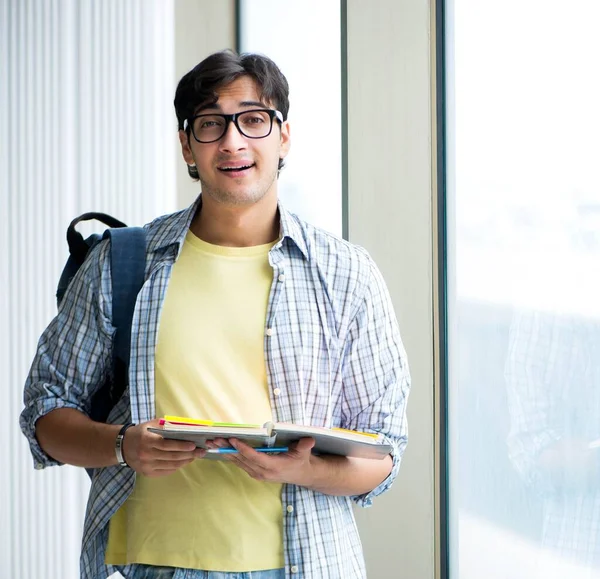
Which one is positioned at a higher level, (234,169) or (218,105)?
(218,105)

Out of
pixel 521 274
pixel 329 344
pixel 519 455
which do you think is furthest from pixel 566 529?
pixel 329 344

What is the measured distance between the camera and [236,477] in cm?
160

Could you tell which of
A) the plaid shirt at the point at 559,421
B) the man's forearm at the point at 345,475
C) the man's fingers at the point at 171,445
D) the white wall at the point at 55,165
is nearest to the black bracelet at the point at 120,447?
the man's fingers at the point at 171,445

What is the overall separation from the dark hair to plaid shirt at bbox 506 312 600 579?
33.3 inches

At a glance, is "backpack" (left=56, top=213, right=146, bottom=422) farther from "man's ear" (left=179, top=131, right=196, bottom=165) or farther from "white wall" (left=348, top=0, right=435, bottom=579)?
"white wall" (left=348, top=0, right=435, bottom=579)

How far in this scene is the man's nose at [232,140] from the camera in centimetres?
169

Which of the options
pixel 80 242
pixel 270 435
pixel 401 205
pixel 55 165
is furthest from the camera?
pixel 55 165

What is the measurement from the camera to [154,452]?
4.85 feet

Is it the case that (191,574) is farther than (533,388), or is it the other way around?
(533,388)

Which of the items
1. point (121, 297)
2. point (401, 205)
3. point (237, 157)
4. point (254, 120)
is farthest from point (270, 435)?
point (401, 205)

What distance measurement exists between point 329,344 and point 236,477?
1.02 ft

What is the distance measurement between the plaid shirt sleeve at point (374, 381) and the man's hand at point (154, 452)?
36 centimetres

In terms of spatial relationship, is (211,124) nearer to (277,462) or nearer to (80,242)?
(80,242)

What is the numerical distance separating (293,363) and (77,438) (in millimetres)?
430
